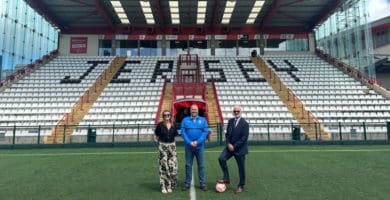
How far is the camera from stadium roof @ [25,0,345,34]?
23469 mm

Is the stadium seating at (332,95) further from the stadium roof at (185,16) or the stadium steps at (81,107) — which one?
the stadium steps at (81,107)

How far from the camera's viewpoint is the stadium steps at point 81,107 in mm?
14091

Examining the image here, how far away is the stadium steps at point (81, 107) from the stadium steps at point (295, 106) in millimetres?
12614

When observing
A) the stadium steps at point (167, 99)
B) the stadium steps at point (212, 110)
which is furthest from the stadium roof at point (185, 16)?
the stadium steps at point (212, 110)

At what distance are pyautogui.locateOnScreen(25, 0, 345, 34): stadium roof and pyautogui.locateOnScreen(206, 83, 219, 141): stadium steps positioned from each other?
7.79 meters

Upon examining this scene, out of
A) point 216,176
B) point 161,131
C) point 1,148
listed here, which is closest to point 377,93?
point 216,176

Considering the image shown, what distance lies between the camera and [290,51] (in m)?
29.1

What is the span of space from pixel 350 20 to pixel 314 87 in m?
9.82

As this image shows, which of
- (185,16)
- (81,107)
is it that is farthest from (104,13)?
(81,107)

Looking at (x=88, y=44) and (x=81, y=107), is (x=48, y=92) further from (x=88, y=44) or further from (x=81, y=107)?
(x=88, y=44)

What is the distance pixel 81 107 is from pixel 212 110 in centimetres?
890

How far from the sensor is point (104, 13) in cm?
2402

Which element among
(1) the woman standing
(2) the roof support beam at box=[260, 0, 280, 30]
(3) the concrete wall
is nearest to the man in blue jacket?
(1) the woman standing

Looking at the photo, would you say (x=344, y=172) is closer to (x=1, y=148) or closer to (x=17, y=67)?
(x=1, y=148)
